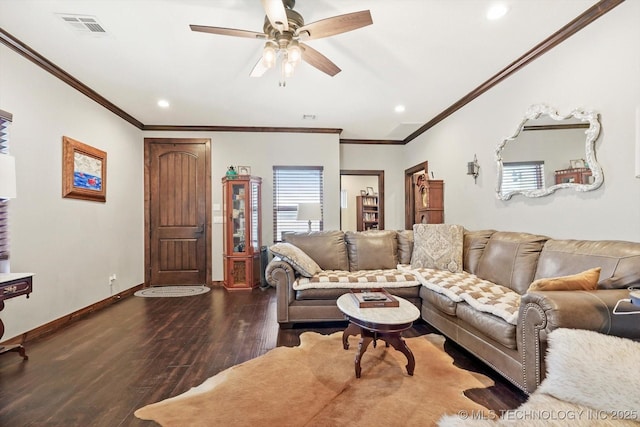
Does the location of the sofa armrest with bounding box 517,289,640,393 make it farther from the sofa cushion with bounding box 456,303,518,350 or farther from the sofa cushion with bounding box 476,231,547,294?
the sofa cushion with bounding box 476,231,547,294

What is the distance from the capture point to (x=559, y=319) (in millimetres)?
1455

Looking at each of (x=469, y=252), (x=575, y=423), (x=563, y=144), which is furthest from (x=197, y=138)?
(x=575, y=423)

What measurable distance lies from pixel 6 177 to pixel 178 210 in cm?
284

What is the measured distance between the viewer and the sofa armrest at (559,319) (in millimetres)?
1438

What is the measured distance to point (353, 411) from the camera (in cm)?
161

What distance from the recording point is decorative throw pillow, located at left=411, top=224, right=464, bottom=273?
3.19 m

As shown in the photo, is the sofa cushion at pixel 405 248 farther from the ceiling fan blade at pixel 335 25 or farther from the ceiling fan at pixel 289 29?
the ceiling fan blade at pixel 335 25

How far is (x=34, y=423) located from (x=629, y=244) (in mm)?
3739

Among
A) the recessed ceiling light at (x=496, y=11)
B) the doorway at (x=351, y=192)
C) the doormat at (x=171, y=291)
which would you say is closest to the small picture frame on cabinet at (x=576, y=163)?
the recessed ceiling light at (x=496, y=11)

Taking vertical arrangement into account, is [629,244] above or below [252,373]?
above

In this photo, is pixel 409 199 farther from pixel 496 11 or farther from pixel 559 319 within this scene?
pixel 559 319

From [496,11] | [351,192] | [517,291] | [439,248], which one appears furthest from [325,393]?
[351,192]

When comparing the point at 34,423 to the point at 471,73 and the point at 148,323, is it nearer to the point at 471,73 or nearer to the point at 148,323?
the point at 148,323

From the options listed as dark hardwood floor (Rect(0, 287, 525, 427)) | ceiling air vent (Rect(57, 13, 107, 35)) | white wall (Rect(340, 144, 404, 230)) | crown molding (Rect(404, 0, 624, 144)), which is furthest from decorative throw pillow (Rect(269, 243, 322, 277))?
white wall (Rect(340, 144, 404, 230))
